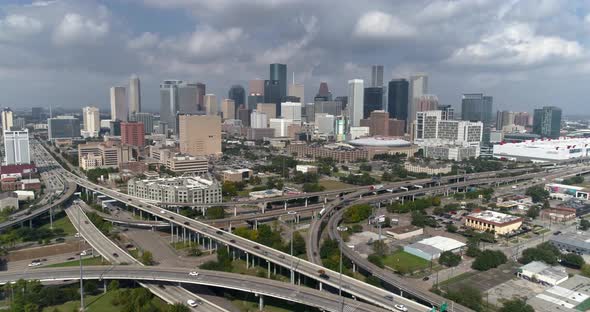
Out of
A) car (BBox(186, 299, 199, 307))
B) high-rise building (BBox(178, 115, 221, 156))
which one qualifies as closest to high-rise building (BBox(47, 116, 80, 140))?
high-rise building (BBox(178, 115, 221, 156))

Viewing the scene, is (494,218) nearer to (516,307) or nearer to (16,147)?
(516,307)

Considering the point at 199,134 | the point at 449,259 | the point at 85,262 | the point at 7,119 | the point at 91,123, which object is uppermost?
the point at 7,119

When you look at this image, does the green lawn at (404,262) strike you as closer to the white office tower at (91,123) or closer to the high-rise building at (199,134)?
the high-rise building at (199,134)

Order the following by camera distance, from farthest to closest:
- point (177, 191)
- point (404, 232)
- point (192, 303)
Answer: point (177, 191)
point (404, 232)
point (192, 303)

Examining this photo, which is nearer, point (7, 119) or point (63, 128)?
point (7, 119)

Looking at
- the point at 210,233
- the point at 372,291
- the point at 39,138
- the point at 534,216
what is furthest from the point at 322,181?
the point at 39,138

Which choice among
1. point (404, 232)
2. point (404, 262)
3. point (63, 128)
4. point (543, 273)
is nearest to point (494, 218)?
point (404, 232)
